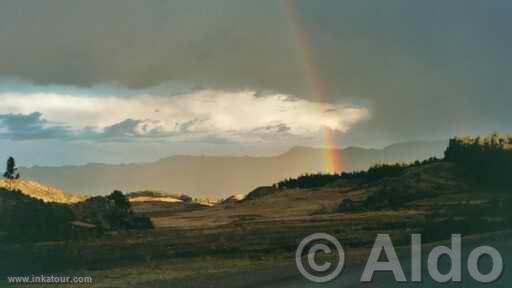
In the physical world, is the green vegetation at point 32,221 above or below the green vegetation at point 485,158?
below

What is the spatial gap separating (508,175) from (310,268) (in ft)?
212

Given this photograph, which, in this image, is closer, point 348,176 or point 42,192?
point 42,192

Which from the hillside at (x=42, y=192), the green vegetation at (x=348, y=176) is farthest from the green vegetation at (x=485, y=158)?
the hillside at (x=42, y=192)

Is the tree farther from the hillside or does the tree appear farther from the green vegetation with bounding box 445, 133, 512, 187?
the green vegetation with bounding box 445, 133, 512, 187

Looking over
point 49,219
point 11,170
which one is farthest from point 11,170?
point 49,219

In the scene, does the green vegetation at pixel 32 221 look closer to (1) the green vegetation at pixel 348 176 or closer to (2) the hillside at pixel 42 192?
(2) the hillside at pixel 42 192

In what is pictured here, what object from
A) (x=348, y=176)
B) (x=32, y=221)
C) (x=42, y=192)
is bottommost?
(x=32, y=221)

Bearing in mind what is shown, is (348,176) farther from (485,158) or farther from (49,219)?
Result: (49,219)

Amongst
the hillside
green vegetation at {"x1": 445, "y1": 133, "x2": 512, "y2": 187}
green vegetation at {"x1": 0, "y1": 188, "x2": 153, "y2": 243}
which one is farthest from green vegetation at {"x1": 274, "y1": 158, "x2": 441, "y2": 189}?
green vegetation at {"x1": 0, "y1": 188, "x2": 153, "y2": 243}

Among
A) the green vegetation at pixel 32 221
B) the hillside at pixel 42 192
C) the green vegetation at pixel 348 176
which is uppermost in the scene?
the green vegetation at pixel 348 176

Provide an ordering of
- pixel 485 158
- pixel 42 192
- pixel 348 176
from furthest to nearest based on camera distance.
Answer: pixel 348 176 → pixel 485 158 → pixel 42 192

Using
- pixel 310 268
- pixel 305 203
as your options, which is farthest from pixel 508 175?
pixel 310 268

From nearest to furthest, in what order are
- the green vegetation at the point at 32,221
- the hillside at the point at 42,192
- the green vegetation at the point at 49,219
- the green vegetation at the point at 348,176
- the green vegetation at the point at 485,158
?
the green vegetation at the point at 32,221, the green vegetation at the point at 49,219, the hillside at the point at 42,192, the green vegetation at the point at 485,158, the green vegetation at the point at 348,176

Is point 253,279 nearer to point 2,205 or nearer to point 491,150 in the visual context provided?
point 2,205
